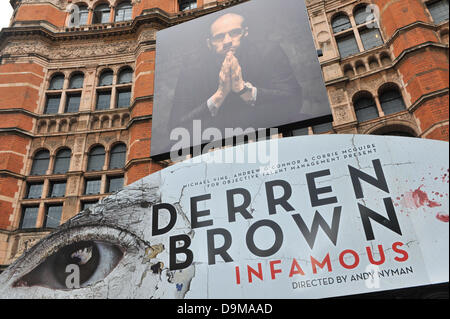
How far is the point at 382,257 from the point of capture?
6.92 metres

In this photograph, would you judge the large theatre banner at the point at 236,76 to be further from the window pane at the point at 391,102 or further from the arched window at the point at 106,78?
the arched window at the point at 106,78

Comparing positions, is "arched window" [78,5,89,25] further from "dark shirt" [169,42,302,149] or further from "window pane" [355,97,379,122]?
"window pane" [355,97,379,122]

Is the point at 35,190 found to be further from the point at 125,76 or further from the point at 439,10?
the point at 439,10

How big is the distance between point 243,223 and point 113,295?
3375mm

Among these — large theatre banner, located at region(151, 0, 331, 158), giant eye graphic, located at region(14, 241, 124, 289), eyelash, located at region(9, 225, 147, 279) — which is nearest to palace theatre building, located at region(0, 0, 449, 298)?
large theatre banner, located at region(151, 0, 331, 158)

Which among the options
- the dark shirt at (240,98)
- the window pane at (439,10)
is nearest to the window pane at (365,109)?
the dark shirt at (240,98)

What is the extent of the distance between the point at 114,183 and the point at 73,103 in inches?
183

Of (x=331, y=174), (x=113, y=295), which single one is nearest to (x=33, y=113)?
(x=113, y=295)

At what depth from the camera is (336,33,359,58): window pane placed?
13.2 m

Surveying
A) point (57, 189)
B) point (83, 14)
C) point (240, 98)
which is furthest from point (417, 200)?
point (83, 14)

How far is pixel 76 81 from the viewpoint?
16172 millimetres

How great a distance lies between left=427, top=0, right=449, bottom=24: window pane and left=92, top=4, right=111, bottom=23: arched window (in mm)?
14442

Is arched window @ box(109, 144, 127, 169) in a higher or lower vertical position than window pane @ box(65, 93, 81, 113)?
lower

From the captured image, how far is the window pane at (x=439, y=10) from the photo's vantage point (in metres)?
12.0
